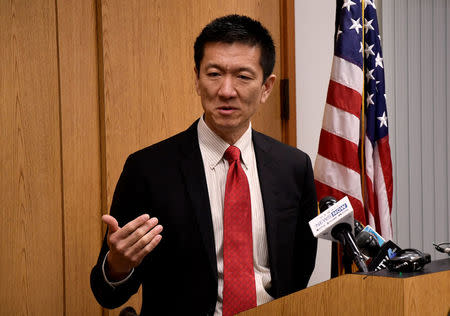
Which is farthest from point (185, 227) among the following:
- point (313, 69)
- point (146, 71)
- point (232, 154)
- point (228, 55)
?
point (313, 69)

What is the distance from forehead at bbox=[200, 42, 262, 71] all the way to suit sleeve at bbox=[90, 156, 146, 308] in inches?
16.0

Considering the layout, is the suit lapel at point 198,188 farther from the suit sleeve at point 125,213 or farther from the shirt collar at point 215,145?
the suit sleeve at point 125,213

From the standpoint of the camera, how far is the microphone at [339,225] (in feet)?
3.60

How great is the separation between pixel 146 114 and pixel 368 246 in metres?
1.32

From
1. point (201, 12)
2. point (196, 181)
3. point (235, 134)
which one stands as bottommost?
point (196, 181)

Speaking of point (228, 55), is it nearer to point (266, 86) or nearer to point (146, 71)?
point (266, 86)

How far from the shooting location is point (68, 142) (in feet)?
6.72

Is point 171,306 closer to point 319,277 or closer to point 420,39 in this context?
point 319,277

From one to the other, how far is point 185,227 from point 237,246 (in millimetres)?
166

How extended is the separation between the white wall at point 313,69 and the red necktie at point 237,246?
4.53 ft

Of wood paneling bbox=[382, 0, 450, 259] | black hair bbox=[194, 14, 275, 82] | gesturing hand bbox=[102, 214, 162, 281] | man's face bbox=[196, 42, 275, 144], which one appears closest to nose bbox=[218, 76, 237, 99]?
man's face bbox=[196, 42, 275, 144]

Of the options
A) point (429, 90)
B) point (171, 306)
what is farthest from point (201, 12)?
point (429, 90)

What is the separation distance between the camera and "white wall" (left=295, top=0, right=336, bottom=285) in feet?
9.45

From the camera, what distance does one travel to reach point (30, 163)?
195cm
